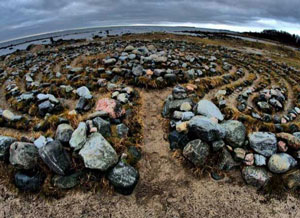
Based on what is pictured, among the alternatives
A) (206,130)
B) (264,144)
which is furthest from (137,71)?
(264,144)

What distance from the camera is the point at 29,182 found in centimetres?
414

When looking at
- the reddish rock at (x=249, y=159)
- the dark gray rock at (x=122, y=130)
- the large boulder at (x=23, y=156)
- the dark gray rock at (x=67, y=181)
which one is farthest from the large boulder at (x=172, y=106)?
the large boulder at (x=23, y=156)

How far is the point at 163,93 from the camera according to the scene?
8.11 metres

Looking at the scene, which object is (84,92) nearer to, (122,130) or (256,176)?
(122,130)

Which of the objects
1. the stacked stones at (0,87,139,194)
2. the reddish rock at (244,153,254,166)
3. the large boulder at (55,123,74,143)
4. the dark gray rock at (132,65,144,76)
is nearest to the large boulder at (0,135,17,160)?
the stacked stones at (0,87,139,194)

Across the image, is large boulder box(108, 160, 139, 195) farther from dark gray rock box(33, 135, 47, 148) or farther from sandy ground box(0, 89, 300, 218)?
dark gray rock box(33, 135, 47, 148)

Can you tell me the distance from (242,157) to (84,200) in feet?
12.5

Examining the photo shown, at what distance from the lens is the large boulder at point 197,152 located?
15.4 ft

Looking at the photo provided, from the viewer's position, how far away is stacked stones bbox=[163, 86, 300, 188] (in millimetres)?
4426

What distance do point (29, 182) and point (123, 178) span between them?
2048mm

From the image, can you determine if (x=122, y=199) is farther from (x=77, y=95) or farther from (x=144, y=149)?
(x=77, y=95)

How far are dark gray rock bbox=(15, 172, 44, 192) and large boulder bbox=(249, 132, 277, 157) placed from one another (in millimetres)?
5143

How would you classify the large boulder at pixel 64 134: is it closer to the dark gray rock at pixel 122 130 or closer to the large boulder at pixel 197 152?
the dark gray rock at pixel 122 130

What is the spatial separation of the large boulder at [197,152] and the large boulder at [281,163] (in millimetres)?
1501
